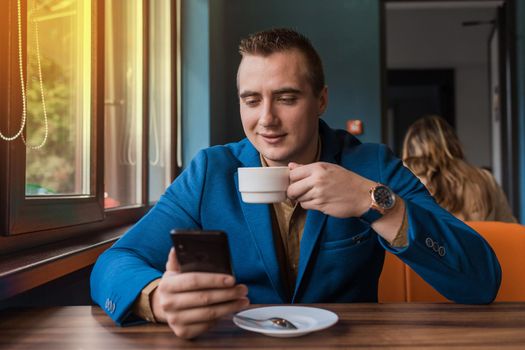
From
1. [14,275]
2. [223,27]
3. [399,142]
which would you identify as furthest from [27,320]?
[399,142]

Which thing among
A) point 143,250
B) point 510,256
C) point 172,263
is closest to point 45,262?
point 143,250

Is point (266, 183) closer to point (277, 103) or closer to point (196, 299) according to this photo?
point (196, 299)

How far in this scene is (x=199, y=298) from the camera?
881 mm

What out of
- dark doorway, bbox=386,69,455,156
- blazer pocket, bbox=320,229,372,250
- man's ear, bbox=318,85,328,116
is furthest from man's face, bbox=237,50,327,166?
dark doorway, bbox=386,69,455,156

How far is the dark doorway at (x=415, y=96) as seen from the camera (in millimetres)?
8836

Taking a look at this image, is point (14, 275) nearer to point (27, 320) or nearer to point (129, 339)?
point (27, 320)

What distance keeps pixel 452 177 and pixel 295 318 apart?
Answer: 6.66 feet

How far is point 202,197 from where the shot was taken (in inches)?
57.0

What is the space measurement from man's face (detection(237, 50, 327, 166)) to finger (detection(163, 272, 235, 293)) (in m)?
0.57

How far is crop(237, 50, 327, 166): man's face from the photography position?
138cm

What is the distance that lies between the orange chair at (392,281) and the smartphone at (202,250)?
76cm

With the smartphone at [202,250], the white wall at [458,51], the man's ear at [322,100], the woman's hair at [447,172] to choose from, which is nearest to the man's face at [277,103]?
the man's ear at [322,100]

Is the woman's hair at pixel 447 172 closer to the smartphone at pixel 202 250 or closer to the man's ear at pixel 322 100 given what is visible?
the man's ear at pixel 322 100

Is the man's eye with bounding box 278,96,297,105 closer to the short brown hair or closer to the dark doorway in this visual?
the short brown hair
